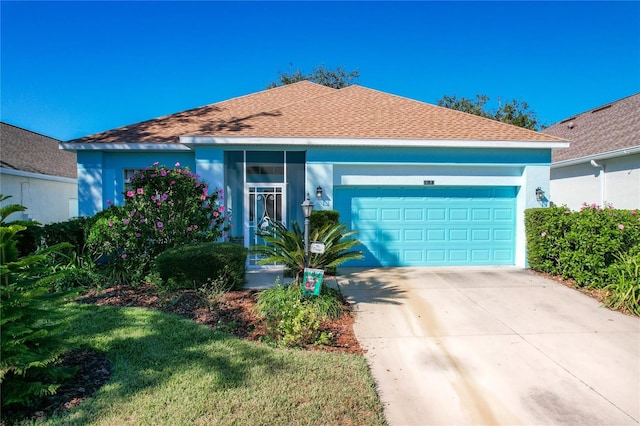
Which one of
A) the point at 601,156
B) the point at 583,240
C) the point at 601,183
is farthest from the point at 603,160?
the point at 583,240

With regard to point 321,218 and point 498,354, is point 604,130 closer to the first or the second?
point 321,218

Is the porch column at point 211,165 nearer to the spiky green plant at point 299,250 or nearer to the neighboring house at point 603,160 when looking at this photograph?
the spiky green plant at point 299,250

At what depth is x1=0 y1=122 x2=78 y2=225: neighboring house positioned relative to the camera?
39.5 feet

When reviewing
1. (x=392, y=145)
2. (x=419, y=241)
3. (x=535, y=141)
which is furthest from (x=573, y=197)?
(x=392, y=145)

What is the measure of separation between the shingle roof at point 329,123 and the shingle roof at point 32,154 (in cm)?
525

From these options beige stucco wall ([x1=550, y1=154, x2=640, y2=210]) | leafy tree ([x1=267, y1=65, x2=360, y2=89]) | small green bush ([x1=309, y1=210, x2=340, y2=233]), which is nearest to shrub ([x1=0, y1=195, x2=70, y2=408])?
small green bush ([x1=309, y1=210, x2=340, y2=233])

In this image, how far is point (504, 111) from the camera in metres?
26.8

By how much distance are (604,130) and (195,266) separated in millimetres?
15271

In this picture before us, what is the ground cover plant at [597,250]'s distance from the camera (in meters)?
6.00

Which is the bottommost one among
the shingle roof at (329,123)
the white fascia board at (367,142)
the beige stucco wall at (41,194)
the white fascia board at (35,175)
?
the beige stucco wall at (41,194)

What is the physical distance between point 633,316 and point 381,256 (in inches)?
201

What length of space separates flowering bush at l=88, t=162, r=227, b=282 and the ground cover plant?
7839 mm

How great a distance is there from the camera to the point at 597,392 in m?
3.49

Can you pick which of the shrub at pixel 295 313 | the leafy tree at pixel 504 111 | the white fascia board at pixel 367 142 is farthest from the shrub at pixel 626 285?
the leafy tree at pixel 504 111
